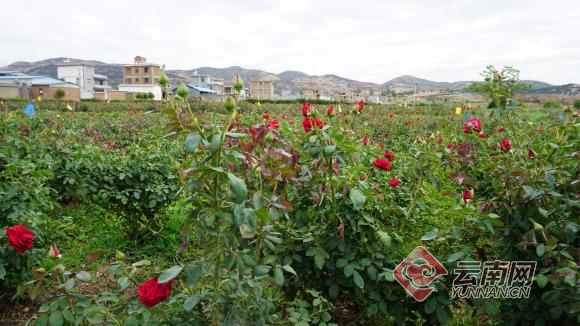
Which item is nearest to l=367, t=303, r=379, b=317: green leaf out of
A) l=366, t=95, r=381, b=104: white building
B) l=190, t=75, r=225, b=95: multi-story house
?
l=366, t=95, r=381, b=104: white building

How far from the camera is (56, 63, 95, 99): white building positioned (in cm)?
6438

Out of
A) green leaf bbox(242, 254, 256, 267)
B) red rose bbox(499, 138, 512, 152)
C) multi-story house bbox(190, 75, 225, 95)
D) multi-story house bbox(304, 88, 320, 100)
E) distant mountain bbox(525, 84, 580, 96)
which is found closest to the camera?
green leaf bbox(242, 254, 256, 267)

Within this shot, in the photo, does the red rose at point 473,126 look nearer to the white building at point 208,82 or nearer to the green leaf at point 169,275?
the green leaf at point 169,275

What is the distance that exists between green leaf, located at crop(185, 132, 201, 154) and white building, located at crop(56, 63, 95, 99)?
68798 millimetres

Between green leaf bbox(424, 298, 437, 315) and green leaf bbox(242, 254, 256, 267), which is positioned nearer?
green leaf bbox(242, 254, 256, 267)

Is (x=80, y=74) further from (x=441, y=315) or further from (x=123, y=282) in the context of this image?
(x=441, y=315)

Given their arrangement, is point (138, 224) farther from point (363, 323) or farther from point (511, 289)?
point (511, 289)

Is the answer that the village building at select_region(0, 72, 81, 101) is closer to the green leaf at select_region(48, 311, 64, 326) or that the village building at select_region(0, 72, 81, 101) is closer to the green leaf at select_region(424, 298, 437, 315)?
the green leaf at select_region(48, 311, 64, 326)

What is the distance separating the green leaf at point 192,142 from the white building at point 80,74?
68798 millimetres

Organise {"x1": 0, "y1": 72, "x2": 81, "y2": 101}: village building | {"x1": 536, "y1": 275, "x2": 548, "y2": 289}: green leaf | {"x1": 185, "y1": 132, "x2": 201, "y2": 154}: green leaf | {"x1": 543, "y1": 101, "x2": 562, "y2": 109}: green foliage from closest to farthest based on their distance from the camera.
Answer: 1. {"x1": 185, "y1": 132, "x2": 201, "y2": 154}: green leaf
2. {"x1": 536, "y1": 275, "x2": 548, "y2": 289}: green leaf
3. {"x1": 543, "y1": 101, "x2": 562, "y2": 109}: green foliage
4. {"x1": 0, "y1": 72, "x2": 81, "y2": 101}: village building

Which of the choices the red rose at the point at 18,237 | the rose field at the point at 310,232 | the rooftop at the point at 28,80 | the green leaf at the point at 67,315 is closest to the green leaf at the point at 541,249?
the rose field at the point at 310,232

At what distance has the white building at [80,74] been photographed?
2534 inches

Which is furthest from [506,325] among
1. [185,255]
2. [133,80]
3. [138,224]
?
[133,80]

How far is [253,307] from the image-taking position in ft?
3.86
